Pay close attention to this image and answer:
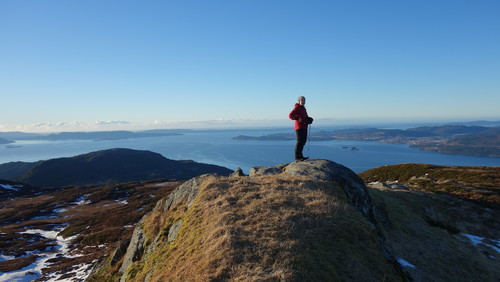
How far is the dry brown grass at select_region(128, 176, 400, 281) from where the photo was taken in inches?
287

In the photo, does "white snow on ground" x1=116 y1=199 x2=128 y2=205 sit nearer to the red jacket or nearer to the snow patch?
the snow patch

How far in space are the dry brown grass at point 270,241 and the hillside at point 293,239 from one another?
35 millimetres

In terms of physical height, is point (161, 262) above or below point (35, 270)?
above

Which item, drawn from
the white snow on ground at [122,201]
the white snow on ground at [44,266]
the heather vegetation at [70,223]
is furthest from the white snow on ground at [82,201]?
the white snow on ground at [44,266]

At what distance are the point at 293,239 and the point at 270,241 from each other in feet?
2.79

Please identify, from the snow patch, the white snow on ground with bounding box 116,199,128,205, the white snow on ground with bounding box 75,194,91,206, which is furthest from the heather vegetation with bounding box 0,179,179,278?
the snow patch

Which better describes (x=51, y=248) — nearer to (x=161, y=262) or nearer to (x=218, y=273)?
(x=161, y=262)

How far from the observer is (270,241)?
8.26m

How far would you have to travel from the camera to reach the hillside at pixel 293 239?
7.61 m

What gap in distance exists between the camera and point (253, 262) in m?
7.34

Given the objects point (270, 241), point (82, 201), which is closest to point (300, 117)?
point (270, 241)

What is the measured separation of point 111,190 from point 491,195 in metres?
101

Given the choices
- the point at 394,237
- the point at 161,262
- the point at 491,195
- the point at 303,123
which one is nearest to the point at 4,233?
the point at 161,262

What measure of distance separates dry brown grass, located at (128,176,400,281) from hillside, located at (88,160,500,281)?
0.11 feet
